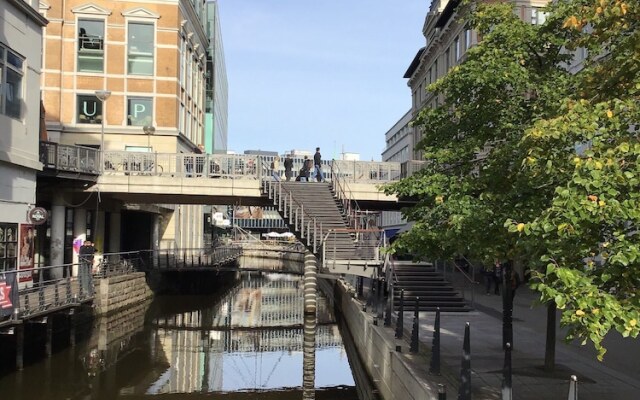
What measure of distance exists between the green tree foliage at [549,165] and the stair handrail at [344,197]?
12.3m

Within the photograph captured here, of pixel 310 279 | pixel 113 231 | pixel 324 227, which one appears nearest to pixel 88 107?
pixel 113 231

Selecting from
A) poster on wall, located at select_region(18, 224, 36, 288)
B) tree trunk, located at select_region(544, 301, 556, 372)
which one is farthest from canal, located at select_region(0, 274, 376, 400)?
tree trunk, located at select_region(544, 301, 556, 372)

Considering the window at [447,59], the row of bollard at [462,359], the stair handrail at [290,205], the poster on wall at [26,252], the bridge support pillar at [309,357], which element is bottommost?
the bridge support pillar at [309,357]

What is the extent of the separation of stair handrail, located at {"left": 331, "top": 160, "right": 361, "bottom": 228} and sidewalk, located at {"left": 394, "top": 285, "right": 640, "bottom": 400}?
294 inches

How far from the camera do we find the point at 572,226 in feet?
15.9

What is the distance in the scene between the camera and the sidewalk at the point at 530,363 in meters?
9.56

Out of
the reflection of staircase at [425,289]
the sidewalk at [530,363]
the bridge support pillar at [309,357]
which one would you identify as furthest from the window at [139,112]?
the sidewalk at [530,363]

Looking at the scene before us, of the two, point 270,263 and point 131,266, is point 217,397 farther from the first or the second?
point 270,263

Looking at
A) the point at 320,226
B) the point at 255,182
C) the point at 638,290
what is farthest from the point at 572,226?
the point at 255,182

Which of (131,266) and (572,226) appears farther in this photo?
(131,266)

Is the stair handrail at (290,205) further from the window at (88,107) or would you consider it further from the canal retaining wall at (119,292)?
the window at (88,107)

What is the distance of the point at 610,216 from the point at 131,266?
1082 inches

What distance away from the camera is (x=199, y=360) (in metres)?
19.9

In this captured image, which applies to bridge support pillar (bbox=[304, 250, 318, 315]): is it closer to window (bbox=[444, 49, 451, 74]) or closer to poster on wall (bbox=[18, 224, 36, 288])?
poster on wall (bbox=[18, 224, 36, 288])
